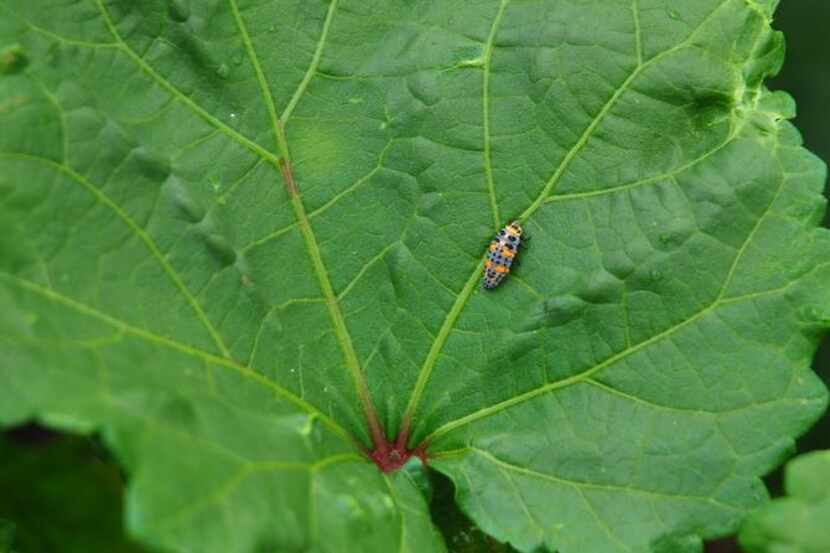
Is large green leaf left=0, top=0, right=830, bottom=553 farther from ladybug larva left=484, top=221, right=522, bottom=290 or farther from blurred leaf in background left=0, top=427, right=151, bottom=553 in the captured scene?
blurred leaf in background left=0, top=427, right=151, bottom=553

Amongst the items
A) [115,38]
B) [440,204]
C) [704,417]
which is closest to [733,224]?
[704,417]

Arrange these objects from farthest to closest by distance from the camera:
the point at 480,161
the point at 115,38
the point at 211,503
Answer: the point at 480,161
the point at 115,38
the point at 211,503

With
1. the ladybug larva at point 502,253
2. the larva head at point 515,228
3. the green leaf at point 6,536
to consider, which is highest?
the larva head at point 515,228

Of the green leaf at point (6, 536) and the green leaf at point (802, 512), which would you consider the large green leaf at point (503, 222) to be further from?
the green leaf at point (6, 536)

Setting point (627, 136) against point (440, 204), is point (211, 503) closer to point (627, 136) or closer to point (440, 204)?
point (440, 204)

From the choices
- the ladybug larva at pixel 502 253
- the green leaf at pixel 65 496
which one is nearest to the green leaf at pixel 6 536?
the green leaf at pixel 65 496

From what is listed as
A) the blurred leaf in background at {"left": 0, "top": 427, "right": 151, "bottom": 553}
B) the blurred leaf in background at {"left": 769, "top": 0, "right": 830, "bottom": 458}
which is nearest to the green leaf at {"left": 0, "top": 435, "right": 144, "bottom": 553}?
the blurred leaf in background at {"left": 0, "top": 427, "right": 151, "bottom": 553}
